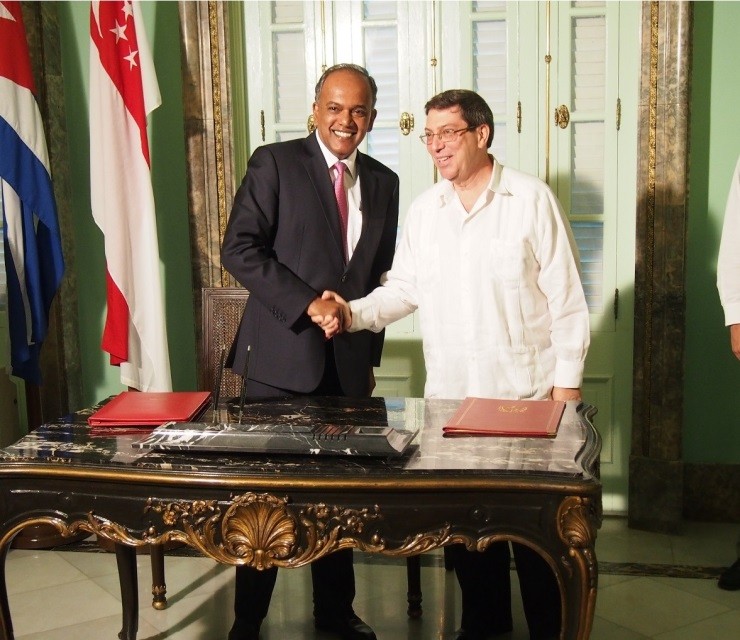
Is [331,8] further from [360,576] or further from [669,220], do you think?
[360,576]

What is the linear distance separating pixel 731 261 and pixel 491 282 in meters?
1.07

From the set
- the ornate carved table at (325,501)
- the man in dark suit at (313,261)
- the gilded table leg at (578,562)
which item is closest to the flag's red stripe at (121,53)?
the man in dark suit at (313,261)

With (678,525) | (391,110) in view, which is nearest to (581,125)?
(391,110)

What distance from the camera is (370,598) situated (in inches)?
129

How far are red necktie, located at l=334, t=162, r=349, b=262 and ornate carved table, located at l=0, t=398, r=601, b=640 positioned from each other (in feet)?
3.64

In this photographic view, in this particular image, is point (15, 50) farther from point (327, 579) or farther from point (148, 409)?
point (327, 579)

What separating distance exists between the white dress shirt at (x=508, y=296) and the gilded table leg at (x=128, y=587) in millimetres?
1078

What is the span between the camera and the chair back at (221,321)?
3357 mm

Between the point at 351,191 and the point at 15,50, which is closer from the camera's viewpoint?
the point at 351,191

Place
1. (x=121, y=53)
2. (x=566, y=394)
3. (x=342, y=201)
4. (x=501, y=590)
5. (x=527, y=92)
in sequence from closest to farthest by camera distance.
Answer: (x=566, y=394)
(x=501, y=590)
(x=342, y=201)
(x=121, y=53)
(x=527, y=92)

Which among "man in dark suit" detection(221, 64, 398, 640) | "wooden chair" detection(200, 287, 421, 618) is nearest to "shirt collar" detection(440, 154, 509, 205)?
"man in dark suit" detection(221, 64, 398, 640)

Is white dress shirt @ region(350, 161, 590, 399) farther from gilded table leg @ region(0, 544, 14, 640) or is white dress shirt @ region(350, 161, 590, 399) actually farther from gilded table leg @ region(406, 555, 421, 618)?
gilded table leg @ region(0, 544, 14, 640)

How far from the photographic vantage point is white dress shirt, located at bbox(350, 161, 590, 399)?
2.70m

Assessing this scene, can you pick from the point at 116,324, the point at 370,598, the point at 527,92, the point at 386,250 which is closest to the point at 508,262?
the point at 386,250
